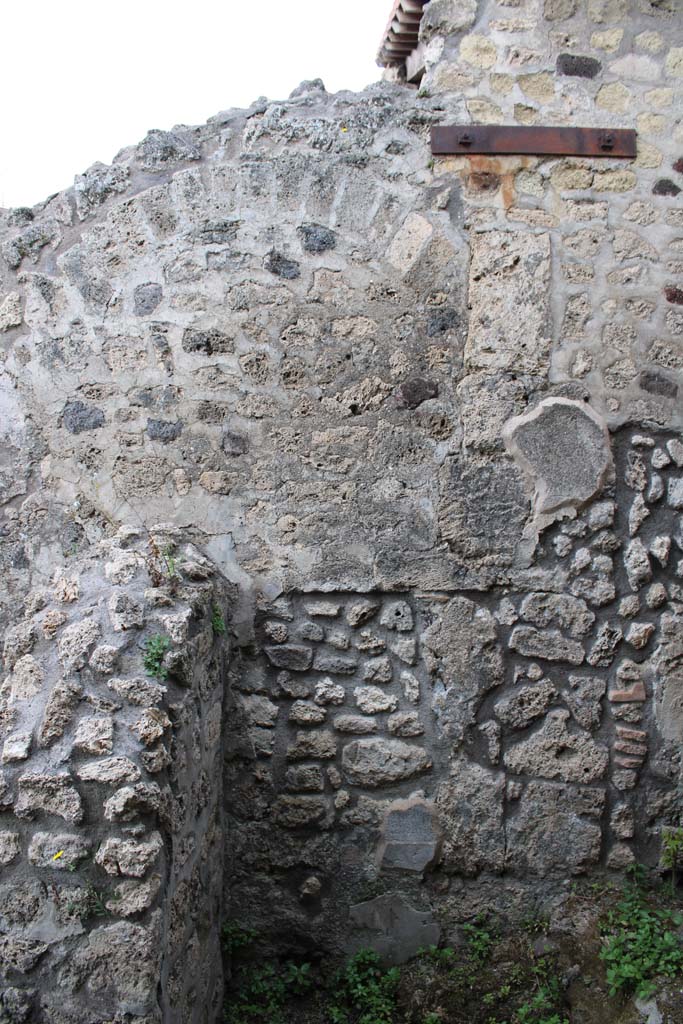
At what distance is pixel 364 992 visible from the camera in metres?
3.32

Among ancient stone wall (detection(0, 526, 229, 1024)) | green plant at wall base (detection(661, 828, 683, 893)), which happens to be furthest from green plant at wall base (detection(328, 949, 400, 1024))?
green plant at wall base (detection(661, 828, 683, 893))

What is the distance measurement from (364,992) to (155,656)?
5.02 ft

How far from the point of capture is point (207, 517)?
3.60m

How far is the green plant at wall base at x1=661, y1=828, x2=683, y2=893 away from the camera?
3457mm

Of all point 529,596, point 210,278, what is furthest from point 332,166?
point 529,596

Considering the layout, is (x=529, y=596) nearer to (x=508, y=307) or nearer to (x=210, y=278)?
(x=508, y=307)

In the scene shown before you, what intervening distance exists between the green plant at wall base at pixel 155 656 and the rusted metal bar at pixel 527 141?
2153 millimetres

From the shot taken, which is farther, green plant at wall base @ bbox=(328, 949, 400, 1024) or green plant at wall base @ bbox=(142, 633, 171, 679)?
green plant at wall base @ bbox=(328, 949, 400, 1024)

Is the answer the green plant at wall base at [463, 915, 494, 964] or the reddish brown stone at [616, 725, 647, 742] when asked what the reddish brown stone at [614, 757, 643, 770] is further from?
the green plant at wall base at [463, 915, 494, 964]

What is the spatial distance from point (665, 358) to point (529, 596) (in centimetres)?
104

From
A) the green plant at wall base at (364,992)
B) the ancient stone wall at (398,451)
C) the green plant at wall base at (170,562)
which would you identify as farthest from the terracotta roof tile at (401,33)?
the green plant at wall base at (364,992)

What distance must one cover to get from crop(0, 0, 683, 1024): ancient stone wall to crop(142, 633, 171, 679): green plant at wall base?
0.50m

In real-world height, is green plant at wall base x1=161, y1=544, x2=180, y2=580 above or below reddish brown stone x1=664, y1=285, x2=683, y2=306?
below

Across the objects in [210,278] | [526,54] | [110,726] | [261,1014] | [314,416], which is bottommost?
[261,1014]
